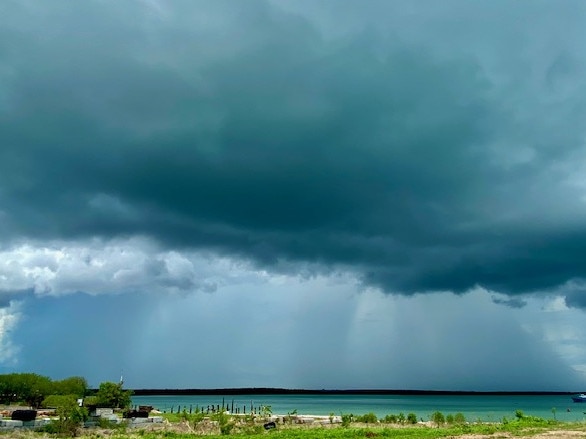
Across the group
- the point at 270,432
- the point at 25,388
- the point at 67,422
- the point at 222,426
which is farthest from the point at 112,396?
the point at 25,388

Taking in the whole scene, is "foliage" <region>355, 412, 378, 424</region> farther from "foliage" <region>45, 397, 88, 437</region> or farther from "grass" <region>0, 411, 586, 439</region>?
"foliage" <region>45, 397, 88, 437</region>

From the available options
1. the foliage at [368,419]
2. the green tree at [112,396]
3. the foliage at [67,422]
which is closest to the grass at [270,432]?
the foliage at [67,422]

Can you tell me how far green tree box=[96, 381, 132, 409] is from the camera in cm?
6356

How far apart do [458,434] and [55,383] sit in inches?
2683

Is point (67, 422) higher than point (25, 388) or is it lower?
lower

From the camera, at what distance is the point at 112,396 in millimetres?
63531

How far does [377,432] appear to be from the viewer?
4225 centimetres

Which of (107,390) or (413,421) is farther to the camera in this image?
(107,390)

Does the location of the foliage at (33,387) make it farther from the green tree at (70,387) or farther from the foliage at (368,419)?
the foliage at (368,419)

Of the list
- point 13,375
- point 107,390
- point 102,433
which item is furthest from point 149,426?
point 13,375

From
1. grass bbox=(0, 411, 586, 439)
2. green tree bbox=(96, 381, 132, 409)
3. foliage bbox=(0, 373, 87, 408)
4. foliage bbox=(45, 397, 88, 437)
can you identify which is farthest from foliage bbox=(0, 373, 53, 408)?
foliage bbox=(45, 397, 88, 437)

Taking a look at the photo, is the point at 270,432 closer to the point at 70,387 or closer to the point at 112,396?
the point at 112,396

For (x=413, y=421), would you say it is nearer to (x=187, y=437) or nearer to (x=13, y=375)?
(x=187, y=437)

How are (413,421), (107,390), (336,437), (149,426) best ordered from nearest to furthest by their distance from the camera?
(336,437), (149,426), (413,421), (107,390)
